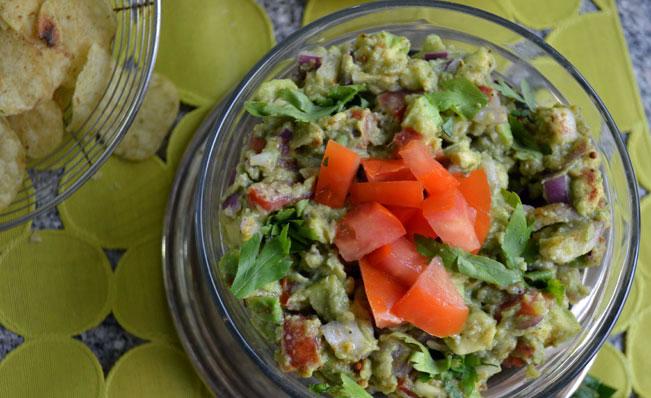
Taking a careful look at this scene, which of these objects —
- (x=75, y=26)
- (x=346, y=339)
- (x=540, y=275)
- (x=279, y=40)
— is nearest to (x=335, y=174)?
(x=346, y=339)

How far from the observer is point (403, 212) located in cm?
138

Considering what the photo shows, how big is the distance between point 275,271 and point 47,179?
785 mm

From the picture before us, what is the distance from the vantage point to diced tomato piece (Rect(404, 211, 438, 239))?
1.37m

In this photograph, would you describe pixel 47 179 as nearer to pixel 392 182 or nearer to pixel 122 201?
pixel 122 201

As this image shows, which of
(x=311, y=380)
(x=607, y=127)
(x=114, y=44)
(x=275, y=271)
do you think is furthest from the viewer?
(x=114, y=44)

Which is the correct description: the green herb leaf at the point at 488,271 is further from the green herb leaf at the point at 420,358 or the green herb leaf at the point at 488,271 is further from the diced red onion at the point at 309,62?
the diced red onion at the point at 309,62

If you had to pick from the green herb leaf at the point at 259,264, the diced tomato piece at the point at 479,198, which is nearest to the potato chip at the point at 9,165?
the green herb leaf at the point at 259,264

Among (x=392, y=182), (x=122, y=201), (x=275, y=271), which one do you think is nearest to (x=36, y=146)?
(x=122, y=201)

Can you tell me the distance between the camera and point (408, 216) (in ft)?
4.54

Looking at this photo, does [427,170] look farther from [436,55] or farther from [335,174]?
[436,55]

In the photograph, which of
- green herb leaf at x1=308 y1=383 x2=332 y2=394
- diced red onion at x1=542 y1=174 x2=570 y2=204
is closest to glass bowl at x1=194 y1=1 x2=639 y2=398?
green herb leaf at x1=308 y1=383 x2=332 y2=394

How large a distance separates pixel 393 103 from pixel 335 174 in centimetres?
20

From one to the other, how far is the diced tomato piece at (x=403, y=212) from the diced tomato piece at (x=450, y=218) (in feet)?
0.09

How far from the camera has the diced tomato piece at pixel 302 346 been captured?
1.33 m
